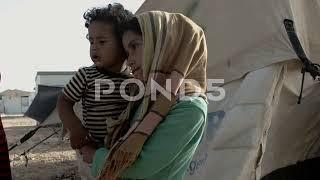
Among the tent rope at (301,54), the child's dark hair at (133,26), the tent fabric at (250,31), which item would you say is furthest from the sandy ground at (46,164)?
the child's dark hair at (133,26)

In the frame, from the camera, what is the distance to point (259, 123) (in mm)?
2918

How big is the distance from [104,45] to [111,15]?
13 centimetres

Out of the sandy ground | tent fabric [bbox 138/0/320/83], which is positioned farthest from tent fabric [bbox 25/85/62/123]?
tent fabric [bbox 138/0/320/83]

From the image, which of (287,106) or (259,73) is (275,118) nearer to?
(287,106)

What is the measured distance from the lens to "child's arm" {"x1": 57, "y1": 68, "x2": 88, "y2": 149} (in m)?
1.97

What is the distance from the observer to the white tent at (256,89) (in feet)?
9.66

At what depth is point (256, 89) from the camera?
3.05 metres

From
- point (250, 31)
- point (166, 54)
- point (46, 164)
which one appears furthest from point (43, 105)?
point (166, 54)

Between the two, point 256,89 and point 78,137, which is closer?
point 78,137

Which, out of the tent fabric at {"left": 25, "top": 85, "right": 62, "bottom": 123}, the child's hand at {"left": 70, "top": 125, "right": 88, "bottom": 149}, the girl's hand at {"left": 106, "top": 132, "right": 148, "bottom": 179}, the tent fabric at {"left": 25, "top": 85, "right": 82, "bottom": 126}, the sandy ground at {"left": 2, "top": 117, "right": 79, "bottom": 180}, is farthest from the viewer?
the tent fabric at {"left": 25, "top": 85, "right": 62, "bottom": 123}

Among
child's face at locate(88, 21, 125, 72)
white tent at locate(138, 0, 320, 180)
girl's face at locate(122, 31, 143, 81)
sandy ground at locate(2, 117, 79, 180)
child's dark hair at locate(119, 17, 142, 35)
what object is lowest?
sandy ground at locate(2, 117, 79, 180)

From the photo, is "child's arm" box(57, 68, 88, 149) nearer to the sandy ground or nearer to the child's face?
the child's face

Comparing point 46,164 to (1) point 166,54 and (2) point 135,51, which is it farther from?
(1) point 166,54

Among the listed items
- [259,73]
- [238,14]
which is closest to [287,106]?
[259,73]
